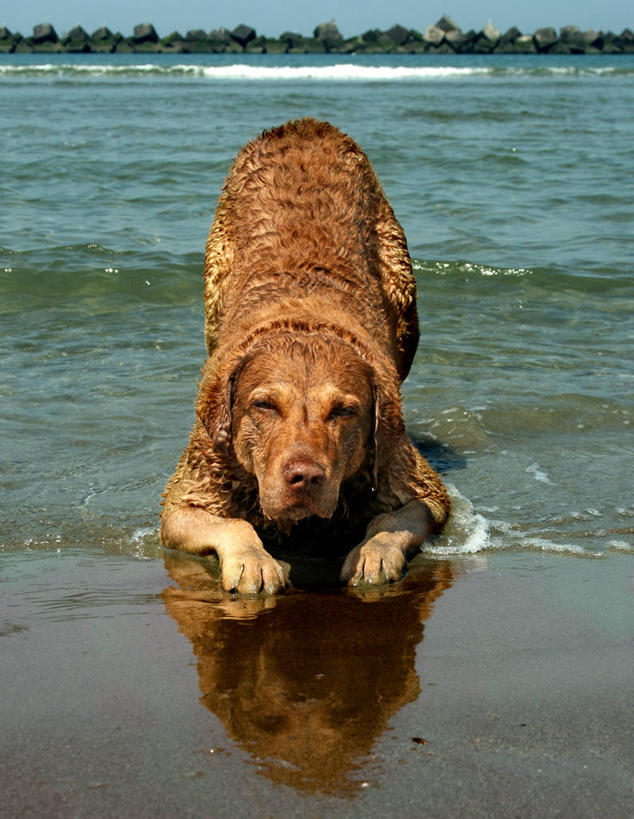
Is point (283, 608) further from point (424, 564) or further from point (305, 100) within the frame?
point (305, 100)

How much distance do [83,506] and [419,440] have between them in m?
2.43

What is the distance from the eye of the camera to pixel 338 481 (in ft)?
16.7

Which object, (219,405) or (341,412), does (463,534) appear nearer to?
(341,412)

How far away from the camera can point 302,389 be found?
17.0 ft

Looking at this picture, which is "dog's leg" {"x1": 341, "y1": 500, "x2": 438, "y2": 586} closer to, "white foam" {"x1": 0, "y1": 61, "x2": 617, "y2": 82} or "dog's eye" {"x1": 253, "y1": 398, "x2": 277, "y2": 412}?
"dog's eye" {"x1": 253, "y1": 398, "x2": 277, "y2": 412}

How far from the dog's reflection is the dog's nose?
52 centimetres

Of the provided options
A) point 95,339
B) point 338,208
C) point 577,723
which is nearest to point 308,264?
point 338,208

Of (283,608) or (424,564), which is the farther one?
(424,564)

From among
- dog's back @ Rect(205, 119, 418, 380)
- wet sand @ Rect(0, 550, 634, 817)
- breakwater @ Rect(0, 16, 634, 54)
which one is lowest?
wet sand @ Rect(0, 550, 634, 817)

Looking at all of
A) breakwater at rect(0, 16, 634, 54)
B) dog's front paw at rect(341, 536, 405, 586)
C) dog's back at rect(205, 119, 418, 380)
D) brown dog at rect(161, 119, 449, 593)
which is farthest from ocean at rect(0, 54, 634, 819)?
breakwater at rect(0, 16, 634, 54)

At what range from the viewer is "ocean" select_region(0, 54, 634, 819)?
337 centimetres

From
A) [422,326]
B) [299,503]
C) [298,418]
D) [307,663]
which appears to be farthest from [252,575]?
[422,326]

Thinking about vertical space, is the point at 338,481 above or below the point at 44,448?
above

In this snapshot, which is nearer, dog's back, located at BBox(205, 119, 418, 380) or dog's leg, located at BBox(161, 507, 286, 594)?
dog's leg, located at BBox(161, 507, 286, 594)
